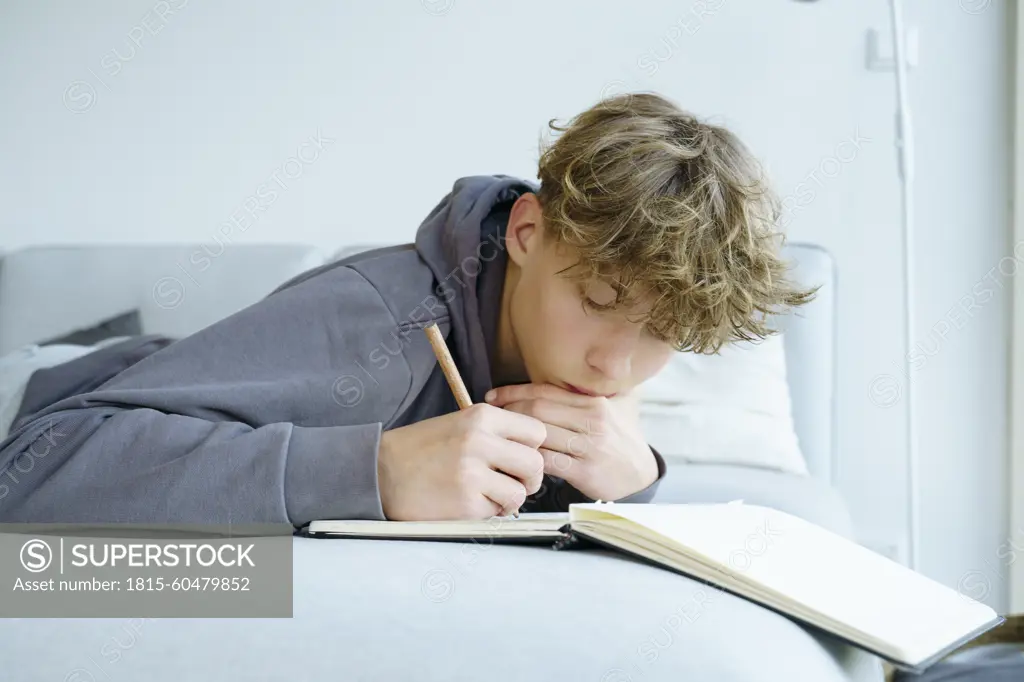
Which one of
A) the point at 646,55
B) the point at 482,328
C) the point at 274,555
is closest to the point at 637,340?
the point at 482,328

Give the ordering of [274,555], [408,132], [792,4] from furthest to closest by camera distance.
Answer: [408,132], [792,4], [274,555]

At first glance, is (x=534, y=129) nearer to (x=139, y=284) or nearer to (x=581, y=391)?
(x=139, y=284)

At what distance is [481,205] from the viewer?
3.69ft

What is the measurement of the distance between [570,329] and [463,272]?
0.54 feet

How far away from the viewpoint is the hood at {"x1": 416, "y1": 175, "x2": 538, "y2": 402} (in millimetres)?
1076

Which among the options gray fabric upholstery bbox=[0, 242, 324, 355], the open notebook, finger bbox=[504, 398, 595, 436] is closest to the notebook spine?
the open notebook

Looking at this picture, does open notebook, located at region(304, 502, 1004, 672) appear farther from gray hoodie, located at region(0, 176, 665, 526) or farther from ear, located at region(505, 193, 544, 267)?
ear, located at region(505, 193, 544, 267)

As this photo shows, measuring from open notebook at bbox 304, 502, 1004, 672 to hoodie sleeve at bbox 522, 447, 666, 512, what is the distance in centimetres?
23

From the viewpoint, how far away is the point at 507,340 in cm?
113

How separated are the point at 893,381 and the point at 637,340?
4.73ft

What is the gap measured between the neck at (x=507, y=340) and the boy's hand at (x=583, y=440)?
127 millimetres

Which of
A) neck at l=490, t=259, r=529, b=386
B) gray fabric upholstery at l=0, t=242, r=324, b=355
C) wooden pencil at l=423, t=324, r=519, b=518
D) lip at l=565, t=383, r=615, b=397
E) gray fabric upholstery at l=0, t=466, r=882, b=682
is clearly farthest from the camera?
gray fabric upholstery at l=0, t=242, r=324, b=355

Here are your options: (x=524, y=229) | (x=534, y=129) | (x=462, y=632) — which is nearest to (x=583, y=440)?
(x=524, y=229)

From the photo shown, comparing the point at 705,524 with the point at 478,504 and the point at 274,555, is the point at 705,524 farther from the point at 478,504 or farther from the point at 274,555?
the point at 274,555
